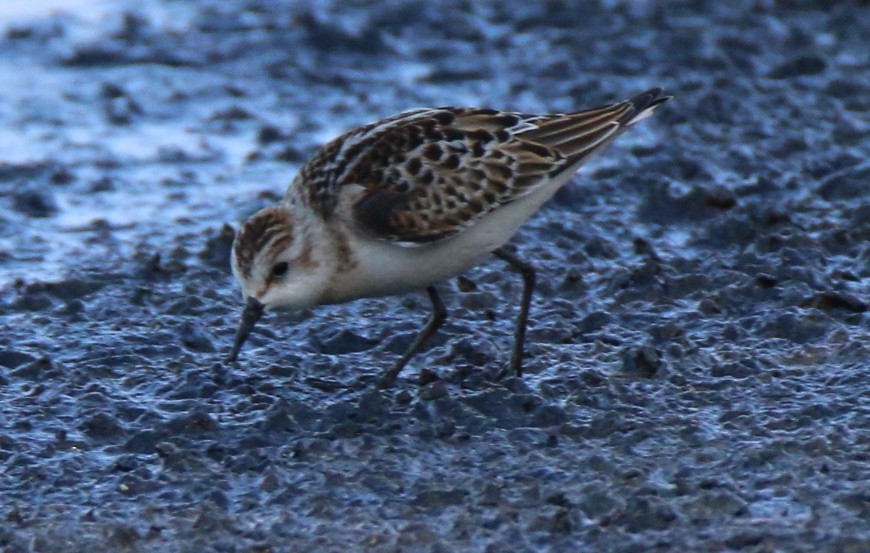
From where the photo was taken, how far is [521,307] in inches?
286

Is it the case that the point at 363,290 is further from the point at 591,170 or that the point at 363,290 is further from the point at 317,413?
the point at 591,170

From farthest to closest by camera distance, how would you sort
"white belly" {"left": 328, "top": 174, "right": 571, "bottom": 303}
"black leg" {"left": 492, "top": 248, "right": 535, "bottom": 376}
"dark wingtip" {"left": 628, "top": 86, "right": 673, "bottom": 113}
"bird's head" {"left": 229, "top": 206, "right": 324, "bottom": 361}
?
"dark wingtip" {"left": 628, "top": 86, "right": 673, "bottom": 113} → "black leg" {"left": 492, "top": 248, "right": 535, "bottom": 376} → "white belly" {"left": 328, "top": 174, "right": 571, "bottom": 303} → "bird's head" {"left": 229, "top": 206, "right": 324, "bottom": 361}

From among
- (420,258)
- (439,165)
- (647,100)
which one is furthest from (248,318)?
(647,100)

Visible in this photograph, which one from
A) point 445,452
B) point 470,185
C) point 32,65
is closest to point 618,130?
point 470,185

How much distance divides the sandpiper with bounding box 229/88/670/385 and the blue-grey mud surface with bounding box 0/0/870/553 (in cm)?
50

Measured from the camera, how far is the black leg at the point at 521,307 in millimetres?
7082

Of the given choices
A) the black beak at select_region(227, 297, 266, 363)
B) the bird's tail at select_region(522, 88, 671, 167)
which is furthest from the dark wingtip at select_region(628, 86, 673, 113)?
the black beak at select_region(227, 297, 266, 363)

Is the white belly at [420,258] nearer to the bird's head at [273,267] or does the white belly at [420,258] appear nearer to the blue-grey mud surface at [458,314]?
the bird's head at [273,267]

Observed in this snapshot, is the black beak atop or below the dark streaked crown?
below

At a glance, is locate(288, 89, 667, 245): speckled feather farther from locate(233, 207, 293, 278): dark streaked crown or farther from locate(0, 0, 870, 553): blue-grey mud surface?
locate(0, 0, 870, 553): blue-grey mud surface

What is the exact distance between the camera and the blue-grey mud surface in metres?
5.85

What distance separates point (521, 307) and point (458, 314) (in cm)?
75

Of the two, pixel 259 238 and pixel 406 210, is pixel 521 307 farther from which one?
pixel 259 238

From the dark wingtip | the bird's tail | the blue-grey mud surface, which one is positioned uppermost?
the dark wingtip
